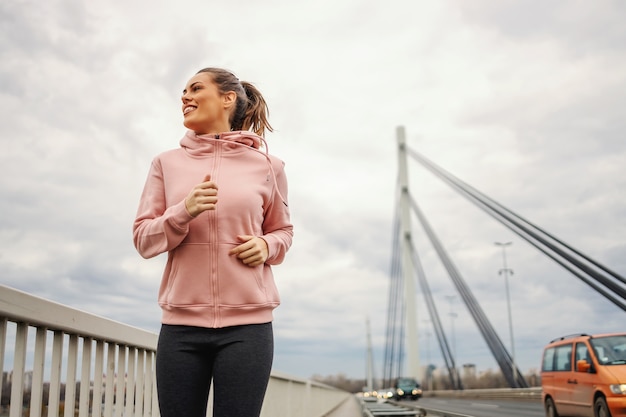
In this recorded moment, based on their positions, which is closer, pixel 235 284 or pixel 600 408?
pixel 235 284

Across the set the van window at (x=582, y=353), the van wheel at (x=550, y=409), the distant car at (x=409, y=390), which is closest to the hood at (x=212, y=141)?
the van window at (x=582, y=353)

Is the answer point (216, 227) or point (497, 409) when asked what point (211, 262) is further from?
point (497, 409)

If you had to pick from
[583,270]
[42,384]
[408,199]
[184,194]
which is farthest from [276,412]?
[408,199]

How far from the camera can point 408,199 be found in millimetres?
29953

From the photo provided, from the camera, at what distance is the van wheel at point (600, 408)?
8.83 m

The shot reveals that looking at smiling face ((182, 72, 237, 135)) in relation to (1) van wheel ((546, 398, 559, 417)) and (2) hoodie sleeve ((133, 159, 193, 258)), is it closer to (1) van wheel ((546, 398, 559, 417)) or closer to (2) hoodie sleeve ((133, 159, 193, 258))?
(2) hoodie sleeve ((133, 159, 193, 258))

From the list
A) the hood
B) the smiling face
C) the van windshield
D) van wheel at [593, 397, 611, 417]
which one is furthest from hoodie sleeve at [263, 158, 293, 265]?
the van windshield

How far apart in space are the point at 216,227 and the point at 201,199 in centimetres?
14

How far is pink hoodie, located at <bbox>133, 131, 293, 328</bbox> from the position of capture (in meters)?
1.93

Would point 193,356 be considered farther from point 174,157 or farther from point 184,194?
point 174,157

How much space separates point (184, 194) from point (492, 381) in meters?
51.1

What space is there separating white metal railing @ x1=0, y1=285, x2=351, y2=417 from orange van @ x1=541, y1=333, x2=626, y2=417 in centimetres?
718

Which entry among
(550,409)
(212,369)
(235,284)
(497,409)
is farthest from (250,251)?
(497,409)

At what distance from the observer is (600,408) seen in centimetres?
900
